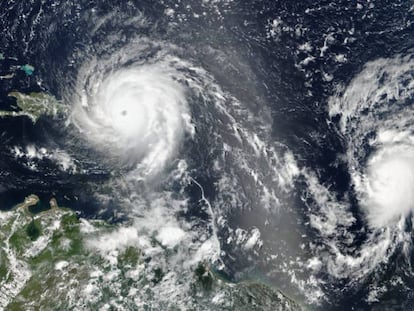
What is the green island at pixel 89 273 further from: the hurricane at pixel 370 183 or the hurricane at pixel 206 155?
the hurricane at pixel 370 183

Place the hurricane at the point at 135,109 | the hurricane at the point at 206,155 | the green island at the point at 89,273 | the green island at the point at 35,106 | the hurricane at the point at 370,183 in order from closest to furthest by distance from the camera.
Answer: the green island at the point at 89,273
the hurricane at the point at 370,183
the hurricane at the point at 206,155
the hurricane at the point at 135,109
the green island at the point at 35,106

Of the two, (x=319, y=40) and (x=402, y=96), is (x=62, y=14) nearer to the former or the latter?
(x=319, y=40)

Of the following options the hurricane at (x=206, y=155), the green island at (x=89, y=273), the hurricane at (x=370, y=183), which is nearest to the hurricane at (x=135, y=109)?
the hurricane at (x=206, y=155)

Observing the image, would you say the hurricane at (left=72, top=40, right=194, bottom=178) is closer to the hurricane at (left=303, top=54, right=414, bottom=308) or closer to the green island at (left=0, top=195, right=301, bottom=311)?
the green island at (left=0, top=195, right=301, bottom=311)

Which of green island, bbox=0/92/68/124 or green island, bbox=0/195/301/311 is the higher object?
green island, bbox=0/92/68/124

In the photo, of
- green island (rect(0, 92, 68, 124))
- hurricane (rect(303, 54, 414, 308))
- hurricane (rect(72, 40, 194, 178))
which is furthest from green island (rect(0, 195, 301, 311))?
green island (rect(0, 92, 68, 124))
